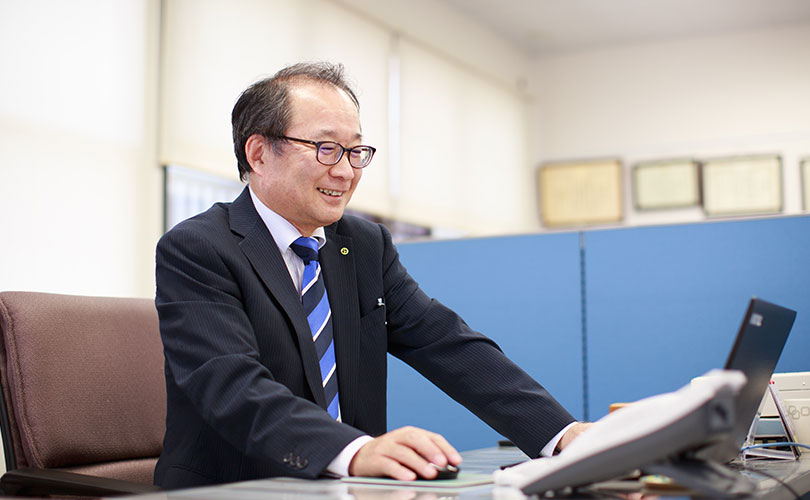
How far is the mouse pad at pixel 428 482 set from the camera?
109 cm

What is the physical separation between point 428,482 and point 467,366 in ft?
1.96

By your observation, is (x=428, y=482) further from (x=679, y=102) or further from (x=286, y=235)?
(x=679, y=102)

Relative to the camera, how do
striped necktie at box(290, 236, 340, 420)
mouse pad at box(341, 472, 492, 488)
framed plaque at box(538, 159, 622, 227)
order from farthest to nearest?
framed plaque at box(538, 159, 622, 227) < striped necktie at box(290, 236, 340, 420) < mouse pad at box(341, 472, 492, 488)

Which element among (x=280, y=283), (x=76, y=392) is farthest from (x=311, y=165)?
(x=76, y=392)

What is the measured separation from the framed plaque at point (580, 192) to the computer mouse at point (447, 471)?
19.5 feet

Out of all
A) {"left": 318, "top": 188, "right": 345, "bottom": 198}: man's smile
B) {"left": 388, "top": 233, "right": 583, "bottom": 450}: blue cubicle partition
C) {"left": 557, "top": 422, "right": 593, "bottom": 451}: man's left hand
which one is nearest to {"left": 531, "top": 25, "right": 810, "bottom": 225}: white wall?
{"left": 388, "top": 233, "right": 583, "bottom": 450}: blue cubicle partition

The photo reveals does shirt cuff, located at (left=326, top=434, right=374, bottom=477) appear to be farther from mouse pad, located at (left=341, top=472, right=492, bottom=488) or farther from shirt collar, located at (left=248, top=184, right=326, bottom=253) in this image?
shirt collar, located at (left=248, top=184, right=326, bottom=253)

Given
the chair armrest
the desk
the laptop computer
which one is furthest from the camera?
the chair armrest

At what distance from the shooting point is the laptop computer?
2.79 feet

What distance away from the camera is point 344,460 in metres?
1.17

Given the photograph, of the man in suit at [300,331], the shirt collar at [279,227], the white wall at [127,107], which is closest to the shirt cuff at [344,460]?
the man in suit at [300,331]

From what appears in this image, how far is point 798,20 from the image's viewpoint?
255 inches

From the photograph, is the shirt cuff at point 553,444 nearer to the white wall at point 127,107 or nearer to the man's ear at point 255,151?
the man's ear at point 255,151

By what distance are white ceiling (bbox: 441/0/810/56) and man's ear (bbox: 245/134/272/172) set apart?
183 inches
